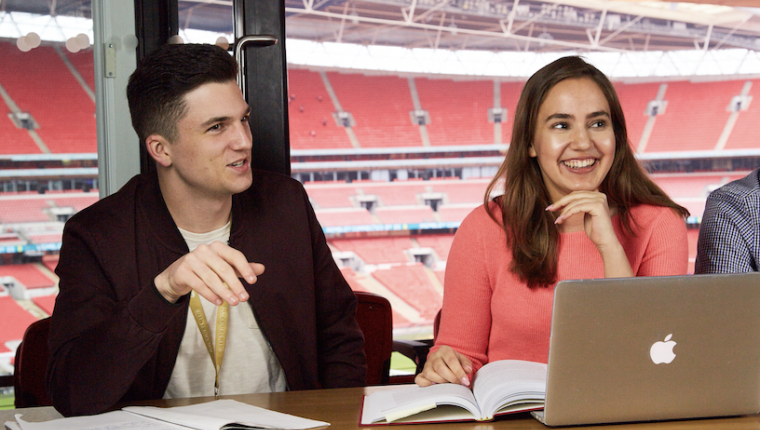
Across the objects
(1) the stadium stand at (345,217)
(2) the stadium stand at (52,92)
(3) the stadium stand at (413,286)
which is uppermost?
(2) the stadium stand at (52,92)

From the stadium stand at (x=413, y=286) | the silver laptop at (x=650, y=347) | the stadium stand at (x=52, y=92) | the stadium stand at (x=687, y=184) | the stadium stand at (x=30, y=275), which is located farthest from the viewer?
the stadium stand at (x=413, y=286)

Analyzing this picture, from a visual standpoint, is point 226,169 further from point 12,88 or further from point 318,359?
point 12,88

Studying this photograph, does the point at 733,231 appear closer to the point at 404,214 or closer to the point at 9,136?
the point at 9,136

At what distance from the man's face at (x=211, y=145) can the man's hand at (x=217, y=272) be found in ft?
1.36

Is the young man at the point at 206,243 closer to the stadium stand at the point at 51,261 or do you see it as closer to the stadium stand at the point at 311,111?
the stadium stand at the point at 51,261

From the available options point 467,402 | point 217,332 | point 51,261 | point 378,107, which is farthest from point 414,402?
point 378,107

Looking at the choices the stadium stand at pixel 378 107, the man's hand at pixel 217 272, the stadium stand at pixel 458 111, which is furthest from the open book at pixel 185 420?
the stadium stand at pixel 458 111

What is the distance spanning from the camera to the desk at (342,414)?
78 cm

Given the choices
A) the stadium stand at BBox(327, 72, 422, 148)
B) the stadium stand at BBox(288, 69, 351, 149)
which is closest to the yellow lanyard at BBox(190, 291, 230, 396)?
the stadium stand at BBox(288, 69, 351, 149)

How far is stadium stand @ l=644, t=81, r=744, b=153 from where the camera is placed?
495 inches

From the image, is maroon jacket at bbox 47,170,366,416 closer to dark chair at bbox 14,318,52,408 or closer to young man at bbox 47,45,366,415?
young man at bbox 47,45,366,415

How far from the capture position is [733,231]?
141 cm

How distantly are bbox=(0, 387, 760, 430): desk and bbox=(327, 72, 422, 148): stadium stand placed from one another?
1141 cm

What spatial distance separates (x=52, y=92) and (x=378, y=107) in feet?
35.0
